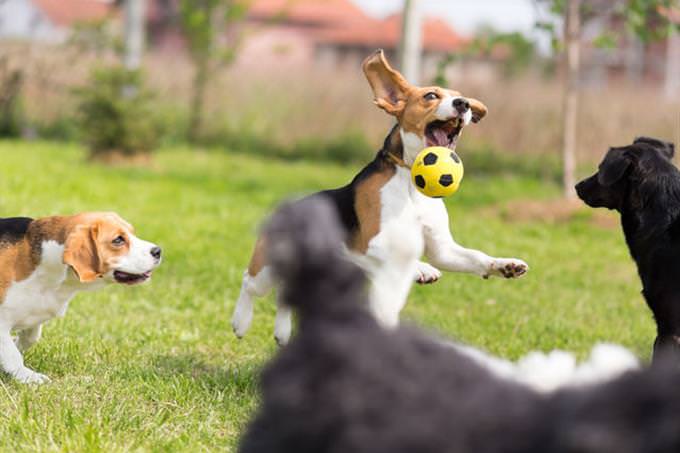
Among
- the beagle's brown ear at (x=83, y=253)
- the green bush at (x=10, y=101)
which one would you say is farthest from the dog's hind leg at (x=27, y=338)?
the green bush at (x=10, y=101)

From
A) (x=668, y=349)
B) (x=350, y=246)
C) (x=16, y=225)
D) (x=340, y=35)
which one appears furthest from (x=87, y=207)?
(x=340, y=35)

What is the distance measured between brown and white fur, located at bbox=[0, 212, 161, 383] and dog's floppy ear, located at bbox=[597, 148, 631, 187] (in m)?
2.54

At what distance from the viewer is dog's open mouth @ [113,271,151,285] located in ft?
16.0

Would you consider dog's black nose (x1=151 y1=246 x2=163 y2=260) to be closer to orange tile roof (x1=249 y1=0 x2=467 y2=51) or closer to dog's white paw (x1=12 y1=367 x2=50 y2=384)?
dog's white paw (x1=12 y1=367 x2=50 y2=384)

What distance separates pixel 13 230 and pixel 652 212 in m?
3.48

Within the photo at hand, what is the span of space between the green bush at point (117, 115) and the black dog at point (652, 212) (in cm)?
1101

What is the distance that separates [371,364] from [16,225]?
3.44m

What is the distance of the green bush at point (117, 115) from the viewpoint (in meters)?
15.2

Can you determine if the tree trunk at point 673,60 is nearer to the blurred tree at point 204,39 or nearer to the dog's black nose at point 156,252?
the blurred tree at point 204,39

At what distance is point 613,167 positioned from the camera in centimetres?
525

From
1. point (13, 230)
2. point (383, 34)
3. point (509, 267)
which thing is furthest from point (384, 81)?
point (383, 34)

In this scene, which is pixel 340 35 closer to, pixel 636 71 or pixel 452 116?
pixel 636 71

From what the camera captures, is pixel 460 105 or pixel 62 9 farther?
pixel 62 9

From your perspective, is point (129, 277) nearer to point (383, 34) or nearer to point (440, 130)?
point (440, 130)
